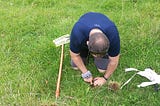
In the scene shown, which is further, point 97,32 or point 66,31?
point 66,31

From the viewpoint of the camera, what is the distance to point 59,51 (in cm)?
409

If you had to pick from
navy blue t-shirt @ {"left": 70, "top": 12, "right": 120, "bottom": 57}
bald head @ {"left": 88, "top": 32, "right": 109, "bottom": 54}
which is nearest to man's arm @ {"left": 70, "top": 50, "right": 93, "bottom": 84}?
navy blue t-shirt @ {"left": 70, "top": 12, "right": 120, "bottom": 57}

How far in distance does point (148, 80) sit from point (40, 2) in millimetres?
2104

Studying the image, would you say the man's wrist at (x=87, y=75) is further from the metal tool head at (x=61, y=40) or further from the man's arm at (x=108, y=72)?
the metal tool head at (x=61, y=40)

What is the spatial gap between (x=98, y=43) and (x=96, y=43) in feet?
0.05

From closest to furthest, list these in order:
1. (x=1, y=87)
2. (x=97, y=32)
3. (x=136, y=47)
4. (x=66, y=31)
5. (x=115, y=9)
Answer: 1. (x=97, y=32)
2. (x=1, y=87)
3. (x=136, y=47)
4. (x=66, y=31)
5. (x=115, y=9)

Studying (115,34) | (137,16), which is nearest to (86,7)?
(137,16)

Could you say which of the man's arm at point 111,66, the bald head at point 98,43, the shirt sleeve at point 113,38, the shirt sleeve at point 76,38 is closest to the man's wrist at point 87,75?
the man's arm at point 111,66

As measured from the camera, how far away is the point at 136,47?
4.13 m

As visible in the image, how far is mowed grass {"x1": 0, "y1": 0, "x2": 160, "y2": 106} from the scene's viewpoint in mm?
3473

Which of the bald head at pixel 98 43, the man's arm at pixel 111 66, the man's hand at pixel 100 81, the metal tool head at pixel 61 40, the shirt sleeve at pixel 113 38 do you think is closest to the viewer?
the bald head at pixel 98 43

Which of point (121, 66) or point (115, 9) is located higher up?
point (115, 9)

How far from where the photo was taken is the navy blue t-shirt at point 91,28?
127 inches

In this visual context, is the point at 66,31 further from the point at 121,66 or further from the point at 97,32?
the point at 97,32
